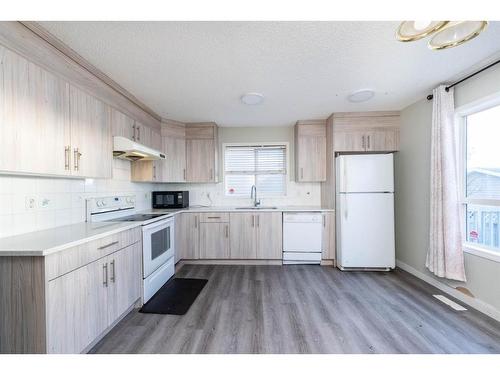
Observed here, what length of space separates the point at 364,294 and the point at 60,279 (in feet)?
9.27

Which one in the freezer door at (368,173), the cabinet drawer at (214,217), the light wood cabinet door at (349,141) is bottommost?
the cabinet drawer at (214,217)

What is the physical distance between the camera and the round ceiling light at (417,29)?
A: 3.66 feet

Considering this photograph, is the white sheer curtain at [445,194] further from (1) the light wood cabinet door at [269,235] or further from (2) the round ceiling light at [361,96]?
(1) the light wood cabinet door at [269,235]

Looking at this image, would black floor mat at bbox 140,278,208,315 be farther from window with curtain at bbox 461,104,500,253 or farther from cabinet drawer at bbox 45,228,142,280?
window with curtain at bbox 461,104,500,253

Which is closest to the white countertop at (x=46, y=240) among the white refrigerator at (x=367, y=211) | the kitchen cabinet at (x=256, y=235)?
the kitchen cabinet at (x=256, y=235)

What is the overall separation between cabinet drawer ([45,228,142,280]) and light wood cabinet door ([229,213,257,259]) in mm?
1600

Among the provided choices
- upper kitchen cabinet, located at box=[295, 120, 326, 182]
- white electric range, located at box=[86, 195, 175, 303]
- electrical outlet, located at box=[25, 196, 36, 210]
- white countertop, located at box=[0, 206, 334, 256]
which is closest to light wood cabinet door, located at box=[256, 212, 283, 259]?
upper kitchen cabinet, located at box=[295, 120, 326, 182]

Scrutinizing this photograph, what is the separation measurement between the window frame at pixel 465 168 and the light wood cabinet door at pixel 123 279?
11.2ft

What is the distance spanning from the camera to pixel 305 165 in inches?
144

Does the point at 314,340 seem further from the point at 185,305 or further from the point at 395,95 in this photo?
the point at 395,95

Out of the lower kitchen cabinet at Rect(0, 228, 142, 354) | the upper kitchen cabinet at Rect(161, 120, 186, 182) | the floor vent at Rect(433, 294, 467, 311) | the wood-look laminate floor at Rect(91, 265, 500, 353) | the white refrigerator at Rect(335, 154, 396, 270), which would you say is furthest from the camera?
the upper kitchen cabinet at Rect(161, 120, 186, 182)

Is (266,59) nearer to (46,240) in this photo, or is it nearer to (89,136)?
(89,136)

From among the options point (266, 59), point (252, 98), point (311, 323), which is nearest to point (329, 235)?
point (311, 323)

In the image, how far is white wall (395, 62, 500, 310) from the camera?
2010 mm
